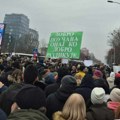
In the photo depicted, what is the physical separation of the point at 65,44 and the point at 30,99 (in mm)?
17542

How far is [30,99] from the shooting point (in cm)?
382

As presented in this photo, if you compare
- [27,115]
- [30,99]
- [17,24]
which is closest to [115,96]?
[30,99]

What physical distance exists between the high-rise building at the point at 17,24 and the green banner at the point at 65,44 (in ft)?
461

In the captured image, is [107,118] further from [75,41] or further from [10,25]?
[10,25]

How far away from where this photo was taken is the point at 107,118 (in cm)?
591

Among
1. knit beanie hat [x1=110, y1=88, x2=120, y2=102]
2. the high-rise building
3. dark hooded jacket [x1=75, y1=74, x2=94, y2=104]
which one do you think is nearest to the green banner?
dark hooded jacket [x1=75, y1=74, x2=94, y2=104]

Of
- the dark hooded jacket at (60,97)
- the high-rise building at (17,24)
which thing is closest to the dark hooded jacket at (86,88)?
the dark hooded jacket at (60,97)

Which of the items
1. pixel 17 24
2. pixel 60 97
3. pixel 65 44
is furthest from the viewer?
pixel 17 24

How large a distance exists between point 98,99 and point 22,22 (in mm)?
166563

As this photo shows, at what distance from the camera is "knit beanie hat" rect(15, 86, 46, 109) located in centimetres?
379

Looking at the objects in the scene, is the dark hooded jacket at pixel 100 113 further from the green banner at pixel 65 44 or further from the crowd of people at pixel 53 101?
the green banner at pixel 65 44

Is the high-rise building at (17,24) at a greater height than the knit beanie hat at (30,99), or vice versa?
the high-rise building at (17,24)

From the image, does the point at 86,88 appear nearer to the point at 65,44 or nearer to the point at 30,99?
the point at 30,99

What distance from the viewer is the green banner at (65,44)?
20.7 metres
